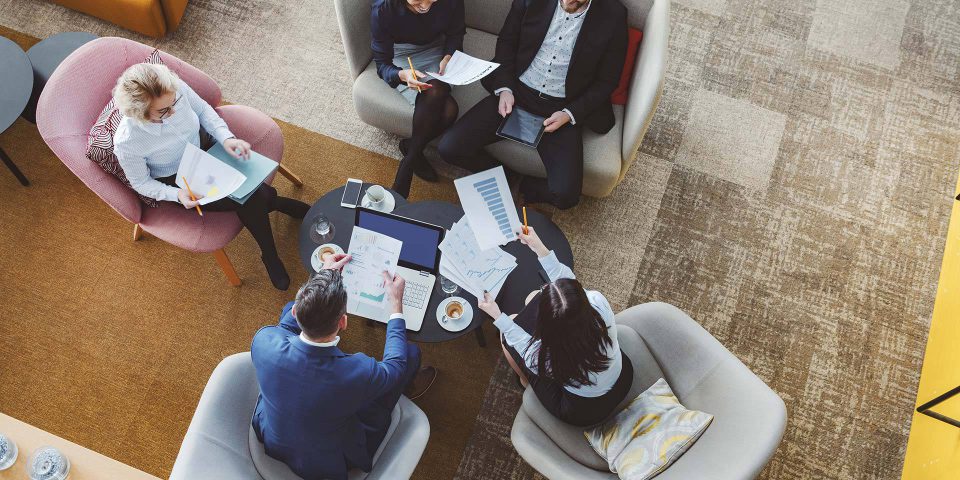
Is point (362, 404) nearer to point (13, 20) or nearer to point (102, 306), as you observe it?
point (102, 306)

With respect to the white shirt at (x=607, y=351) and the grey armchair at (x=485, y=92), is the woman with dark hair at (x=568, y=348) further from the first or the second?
the grey armchair at (x=485, y=92)

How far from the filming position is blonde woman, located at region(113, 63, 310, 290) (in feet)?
8.09

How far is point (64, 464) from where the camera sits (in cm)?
226

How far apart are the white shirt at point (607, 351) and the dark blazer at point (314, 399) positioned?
0.41 metres

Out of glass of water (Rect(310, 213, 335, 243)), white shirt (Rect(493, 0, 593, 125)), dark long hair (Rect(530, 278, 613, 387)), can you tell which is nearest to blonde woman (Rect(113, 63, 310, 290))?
glass of water (Rect(310, 213, 335, 243))

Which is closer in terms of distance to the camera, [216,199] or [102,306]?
[216,199]

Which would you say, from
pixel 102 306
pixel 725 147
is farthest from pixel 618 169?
pixel 102 306

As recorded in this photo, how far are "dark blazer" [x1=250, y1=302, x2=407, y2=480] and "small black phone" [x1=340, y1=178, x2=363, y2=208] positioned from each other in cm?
65

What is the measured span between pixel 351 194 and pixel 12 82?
5.70 ft

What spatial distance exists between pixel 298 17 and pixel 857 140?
10.4 feet

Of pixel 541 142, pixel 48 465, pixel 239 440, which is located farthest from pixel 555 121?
pixel 48 465

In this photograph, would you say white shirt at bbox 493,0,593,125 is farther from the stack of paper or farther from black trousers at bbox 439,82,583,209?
the stack of paper

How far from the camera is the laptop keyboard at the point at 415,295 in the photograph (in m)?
2.60

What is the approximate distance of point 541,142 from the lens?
Answer: 10.3 ft
